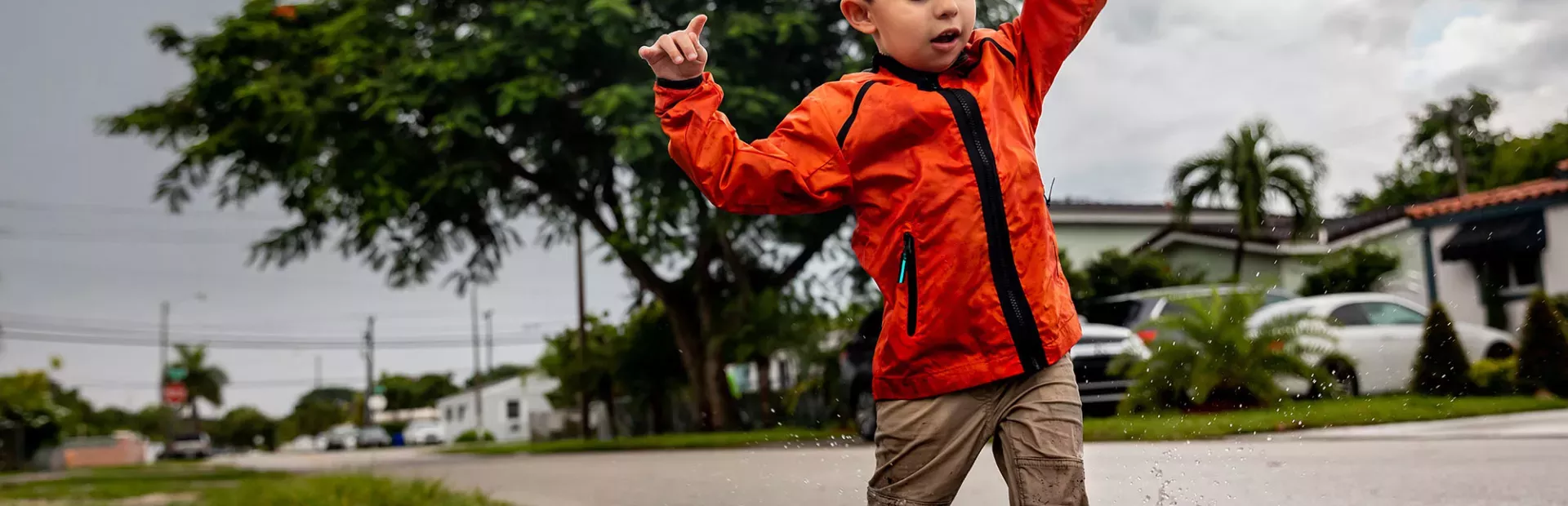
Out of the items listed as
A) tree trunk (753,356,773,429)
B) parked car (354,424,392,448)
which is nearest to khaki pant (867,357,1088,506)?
tree trunk (753,356,773,429)

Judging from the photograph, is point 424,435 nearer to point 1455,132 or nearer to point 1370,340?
point 1455,132

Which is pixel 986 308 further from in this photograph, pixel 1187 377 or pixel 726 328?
pixel 726 328

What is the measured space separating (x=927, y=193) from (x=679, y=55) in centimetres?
52

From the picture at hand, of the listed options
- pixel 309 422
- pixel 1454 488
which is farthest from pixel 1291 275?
pixel 309 422

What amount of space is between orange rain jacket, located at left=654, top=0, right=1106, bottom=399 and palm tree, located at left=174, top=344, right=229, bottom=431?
79442 millimetres

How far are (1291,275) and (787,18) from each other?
531 inches

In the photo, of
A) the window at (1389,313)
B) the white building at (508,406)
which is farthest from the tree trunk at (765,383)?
the white building at (508,406)

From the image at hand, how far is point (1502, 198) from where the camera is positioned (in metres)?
16.9

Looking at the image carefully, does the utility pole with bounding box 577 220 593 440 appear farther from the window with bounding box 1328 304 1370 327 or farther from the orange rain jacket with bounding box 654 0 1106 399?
the orange rain jacket with bounding box 654 0 1106 399

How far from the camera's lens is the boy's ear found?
8.47 feet

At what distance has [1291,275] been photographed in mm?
24125

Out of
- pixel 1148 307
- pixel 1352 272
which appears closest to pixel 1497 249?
pixel 1352 272

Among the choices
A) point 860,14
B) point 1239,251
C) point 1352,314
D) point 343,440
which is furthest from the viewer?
point 343,440

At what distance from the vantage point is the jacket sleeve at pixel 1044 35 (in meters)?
2.69
